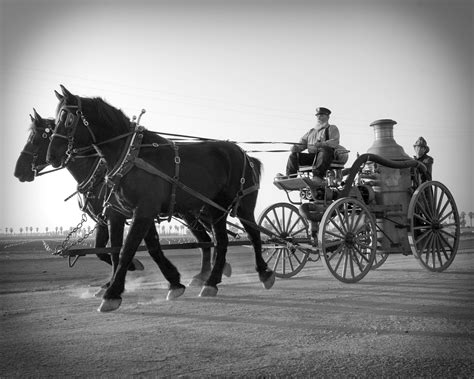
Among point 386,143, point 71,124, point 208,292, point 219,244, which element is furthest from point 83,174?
point 386,143

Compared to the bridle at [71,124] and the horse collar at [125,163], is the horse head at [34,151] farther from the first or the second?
the horse collar at [125,163]

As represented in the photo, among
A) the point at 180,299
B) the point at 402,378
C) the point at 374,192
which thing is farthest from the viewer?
the point at 374,192

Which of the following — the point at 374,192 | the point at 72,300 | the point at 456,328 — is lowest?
the point at 72,300

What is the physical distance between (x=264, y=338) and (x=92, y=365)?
1389mm

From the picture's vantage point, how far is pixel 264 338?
13.5 feet

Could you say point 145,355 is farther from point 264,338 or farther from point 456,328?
point 456,328

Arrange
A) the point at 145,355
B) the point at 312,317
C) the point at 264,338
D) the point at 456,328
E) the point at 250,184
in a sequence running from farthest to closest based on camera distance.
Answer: the point at 250,184 → the point at 312,317 → the point at 456,328 → the point at 264,338 → the point at 145,355

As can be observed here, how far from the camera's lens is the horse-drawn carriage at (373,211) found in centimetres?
754

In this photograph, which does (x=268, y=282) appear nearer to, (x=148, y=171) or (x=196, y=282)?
(x=196, y=282)

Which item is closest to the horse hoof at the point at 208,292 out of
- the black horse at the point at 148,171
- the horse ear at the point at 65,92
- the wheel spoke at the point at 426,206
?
the black horse at the point at 148,171

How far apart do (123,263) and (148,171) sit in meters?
1.09

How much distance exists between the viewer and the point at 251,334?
4266 mm

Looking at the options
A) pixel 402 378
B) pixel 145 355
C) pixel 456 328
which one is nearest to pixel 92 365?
pixel 145 355

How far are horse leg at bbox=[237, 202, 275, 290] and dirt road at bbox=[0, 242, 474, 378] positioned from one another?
39 cm
